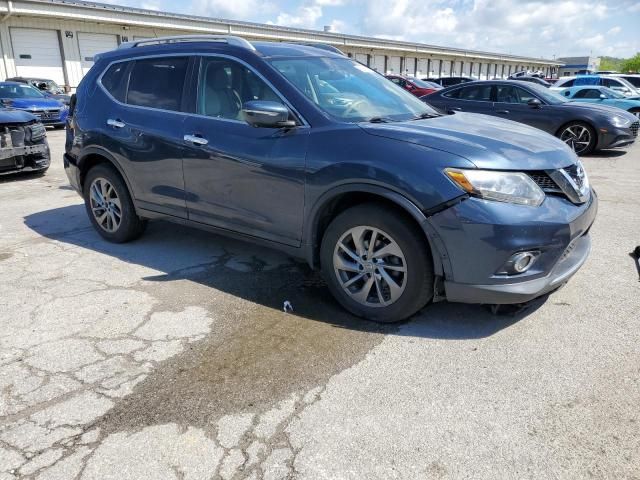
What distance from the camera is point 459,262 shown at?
3.09m

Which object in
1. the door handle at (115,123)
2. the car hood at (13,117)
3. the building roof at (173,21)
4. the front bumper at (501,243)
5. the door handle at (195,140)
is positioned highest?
the building roof at (173,21)

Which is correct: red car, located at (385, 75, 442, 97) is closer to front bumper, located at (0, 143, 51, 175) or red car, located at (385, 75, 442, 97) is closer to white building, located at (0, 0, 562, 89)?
white building, located at (0, 0, 562, 89)

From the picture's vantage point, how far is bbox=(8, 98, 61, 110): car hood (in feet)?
50.5

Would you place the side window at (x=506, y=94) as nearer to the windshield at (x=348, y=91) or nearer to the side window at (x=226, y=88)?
the windshield at (x=348, y=91)

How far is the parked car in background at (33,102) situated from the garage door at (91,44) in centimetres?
961

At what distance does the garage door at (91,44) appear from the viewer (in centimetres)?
2564

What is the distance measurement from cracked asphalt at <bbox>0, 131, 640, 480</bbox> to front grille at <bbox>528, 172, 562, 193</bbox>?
92 centimetres

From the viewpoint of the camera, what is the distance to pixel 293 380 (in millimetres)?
2928

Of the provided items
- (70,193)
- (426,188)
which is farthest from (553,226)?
(70,193)

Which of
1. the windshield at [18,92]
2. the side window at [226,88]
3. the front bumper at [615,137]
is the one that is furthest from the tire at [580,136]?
the windshield at [18,92]

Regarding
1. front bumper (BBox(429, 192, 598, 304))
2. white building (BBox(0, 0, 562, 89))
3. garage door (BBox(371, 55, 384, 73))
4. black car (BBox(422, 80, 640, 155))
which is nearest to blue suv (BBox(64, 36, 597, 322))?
front bumper (BBox(429, 192, 598, 304))

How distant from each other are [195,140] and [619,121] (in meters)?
9.84

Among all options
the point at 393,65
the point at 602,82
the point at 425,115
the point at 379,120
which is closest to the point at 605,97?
the point at 602,82

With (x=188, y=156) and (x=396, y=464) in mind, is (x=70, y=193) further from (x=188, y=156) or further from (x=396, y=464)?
(x=396, y=464)
